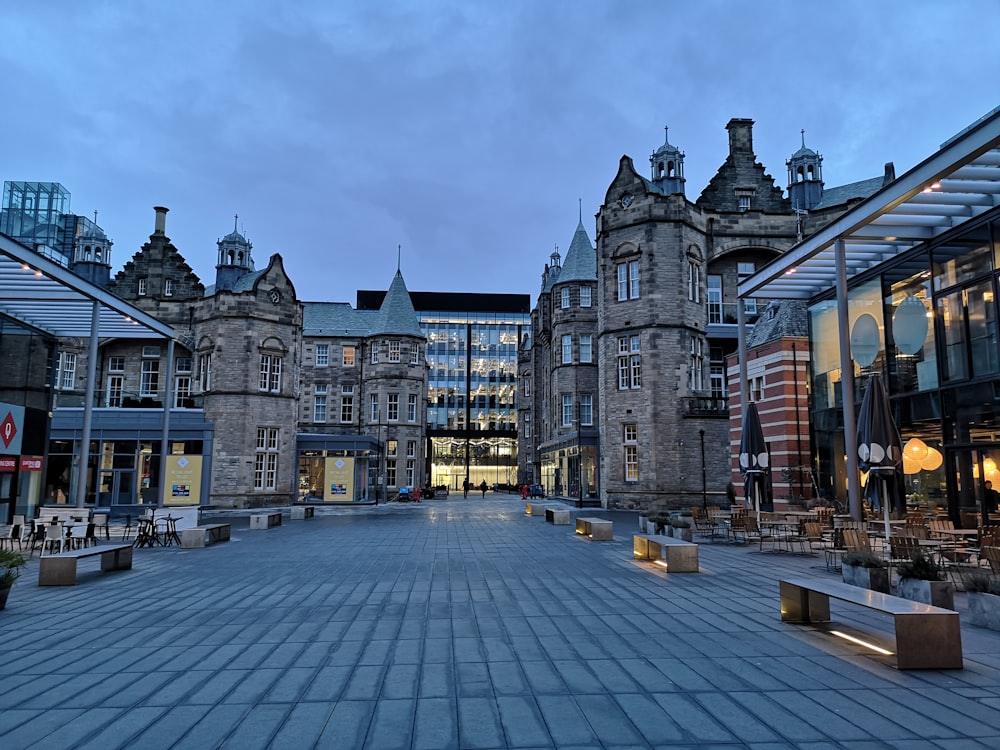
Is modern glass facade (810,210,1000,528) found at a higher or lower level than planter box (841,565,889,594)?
higher

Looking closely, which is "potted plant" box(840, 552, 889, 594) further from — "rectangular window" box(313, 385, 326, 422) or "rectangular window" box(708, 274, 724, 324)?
"rectangular window" box(313, 385, 326, 422)

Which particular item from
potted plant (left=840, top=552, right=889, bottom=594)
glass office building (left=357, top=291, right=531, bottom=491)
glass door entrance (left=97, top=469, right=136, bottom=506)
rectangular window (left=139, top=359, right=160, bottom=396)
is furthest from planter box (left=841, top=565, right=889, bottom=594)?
glass office building (left=357, top=291, right=531, bottom=491)

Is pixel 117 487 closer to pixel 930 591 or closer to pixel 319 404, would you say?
pixel 319 404

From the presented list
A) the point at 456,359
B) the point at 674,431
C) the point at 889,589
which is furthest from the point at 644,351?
the point at 456,359

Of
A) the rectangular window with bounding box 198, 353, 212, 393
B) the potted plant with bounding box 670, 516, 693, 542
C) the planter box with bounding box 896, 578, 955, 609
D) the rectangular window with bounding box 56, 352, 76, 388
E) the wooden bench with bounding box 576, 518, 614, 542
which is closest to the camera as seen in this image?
the planter box with bounding box 896, 578, 955, 609

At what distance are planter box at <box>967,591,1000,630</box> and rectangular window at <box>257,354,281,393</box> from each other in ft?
115

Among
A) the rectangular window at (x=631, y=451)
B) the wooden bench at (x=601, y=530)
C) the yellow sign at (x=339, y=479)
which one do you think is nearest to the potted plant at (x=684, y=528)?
the wooden bench at (x=601, y=530)

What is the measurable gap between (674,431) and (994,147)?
21.5 metres

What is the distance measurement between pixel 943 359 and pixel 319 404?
46787mm

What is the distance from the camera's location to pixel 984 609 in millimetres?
7645

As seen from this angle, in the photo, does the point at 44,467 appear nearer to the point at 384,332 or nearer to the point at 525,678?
the point at 525,678

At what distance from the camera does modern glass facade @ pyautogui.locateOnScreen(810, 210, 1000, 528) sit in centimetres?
1512

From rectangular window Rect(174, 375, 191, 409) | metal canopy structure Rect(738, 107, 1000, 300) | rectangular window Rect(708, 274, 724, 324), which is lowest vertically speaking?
rectangular window Rect(174, 375, 191, 409)

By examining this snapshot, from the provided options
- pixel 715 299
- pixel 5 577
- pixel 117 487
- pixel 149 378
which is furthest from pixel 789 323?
pixel 149 378
